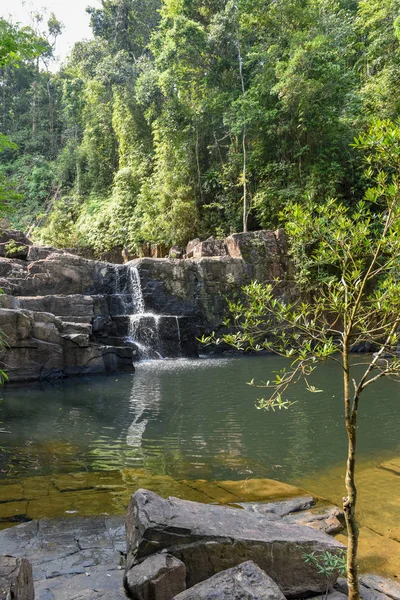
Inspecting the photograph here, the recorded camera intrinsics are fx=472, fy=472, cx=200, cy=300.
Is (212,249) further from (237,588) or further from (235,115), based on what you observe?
(237,588)

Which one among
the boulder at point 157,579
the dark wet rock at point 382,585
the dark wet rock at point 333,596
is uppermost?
the boulder at point 157,579

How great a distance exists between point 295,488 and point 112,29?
119ft

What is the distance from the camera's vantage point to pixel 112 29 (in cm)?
3369

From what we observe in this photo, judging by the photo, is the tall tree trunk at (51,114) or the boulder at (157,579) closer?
the boulder at (157,579)

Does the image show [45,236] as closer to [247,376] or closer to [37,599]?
[247,376]

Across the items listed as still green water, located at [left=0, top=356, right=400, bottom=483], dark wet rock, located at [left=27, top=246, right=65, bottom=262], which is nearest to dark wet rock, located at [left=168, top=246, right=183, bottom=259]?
dark wet rock, located at [left=27, top=246, right=65, bottom=262]

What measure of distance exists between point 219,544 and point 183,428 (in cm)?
522

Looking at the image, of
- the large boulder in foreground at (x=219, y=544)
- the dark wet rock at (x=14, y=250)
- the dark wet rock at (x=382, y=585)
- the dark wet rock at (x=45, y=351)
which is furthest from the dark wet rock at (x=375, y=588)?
the dark wet rock at (x=14, y=250)

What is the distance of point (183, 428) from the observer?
8.28 m

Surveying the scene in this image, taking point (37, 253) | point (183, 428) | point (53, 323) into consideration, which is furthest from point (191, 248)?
point (183, 428)

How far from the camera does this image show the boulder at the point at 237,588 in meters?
2.53

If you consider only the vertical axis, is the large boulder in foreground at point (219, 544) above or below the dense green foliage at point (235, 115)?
below

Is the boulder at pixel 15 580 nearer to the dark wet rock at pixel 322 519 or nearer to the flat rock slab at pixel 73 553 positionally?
the flat rock slab at pixel 73 553

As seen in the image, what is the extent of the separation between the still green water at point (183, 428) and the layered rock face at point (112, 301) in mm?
1138
